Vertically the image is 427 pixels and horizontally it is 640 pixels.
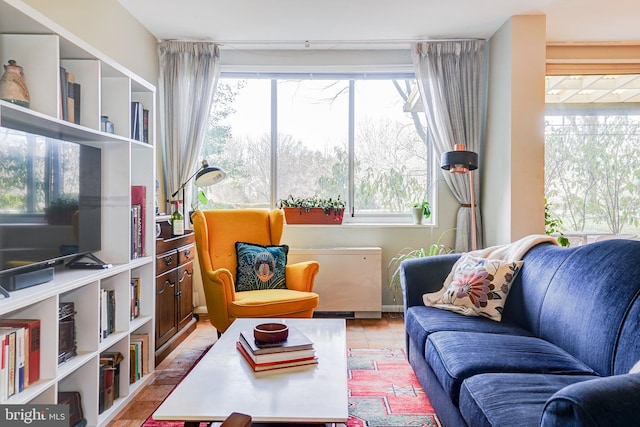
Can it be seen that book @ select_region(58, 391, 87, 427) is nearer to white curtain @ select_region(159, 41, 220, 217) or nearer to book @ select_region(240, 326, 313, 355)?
book @ select_region(240, 326, 313, 355)

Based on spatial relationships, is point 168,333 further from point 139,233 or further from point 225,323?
point 139,233

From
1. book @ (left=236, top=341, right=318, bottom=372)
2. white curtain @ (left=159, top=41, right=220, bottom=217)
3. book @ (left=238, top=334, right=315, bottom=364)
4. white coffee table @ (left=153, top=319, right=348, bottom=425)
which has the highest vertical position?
white curtain @ (left=159, top=41, right=220, bottom=217)

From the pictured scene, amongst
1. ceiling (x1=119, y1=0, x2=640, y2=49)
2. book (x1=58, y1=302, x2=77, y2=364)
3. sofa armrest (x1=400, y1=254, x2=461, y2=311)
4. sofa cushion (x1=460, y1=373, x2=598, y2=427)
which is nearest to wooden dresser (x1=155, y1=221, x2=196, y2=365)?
book (x1=58, y1=302, x2=77, y2=364)

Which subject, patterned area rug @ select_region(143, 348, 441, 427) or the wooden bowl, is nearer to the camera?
the wooden bowl

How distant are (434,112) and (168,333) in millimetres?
2939

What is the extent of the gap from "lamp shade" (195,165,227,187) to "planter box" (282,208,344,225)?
0.81 metres

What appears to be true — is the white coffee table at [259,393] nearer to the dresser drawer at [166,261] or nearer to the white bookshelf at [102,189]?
the white bookshelf at [102,189]

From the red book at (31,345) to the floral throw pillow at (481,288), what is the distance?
2045mm

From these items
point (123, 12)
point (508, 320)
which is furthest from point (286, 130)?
point (508, 320)

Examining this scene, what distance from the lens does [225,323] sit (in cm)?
292

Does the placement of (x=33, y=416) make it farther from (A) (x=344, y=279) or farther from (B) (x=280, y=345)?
(A) (x=344, y=279)

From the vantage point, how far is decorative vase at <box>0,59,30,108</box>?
5.27ft

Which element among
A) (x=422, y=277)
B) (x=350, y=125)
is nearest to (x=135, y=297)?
(x=422, y=277)

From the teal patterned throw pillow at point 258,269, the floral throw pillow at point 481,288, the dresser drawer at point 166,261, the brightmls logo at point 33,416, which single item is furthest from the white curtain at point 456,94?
the brightmls logo at point 33,416
